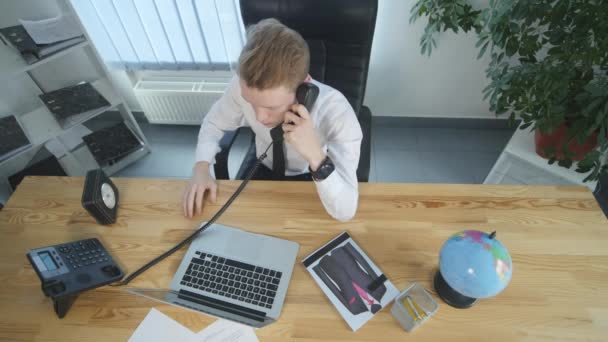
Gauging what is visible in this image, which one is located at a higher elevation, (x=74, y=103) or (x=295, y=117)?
(x=295, y=117)

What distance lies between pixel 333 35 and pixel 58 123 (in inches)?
61.3

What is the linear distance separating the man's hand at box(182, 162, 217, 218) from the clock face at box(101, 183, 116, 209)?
0.69 feet

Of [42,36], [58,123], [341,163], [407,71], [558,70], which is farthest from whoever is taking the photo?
[407,71]

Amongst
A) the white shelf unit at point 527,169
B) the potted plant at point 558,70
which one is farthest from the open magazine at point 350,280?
the white shelf unit at point 527,169

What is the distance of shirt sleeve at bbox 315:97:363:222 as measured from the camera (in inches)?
33.2

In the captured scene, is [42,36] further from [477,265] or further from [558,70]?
[558,70]

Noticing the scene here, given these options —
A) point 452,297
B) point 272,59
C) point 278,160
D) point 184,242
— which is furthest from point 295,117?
point 452,297

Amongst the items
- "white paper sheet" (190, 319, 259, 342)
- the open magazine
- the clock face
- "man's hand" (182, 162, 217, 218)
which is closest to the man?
"man's hand" (182, 162, 217, 218)

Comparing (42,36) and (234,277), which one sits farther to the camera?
(42,36)

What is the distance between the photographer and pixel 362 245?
86cm

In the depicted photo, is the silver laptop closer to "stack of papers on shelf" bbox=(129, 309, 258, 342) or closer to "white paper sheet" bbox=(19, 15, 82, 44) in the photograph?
"stack of papers on shelf" bbox=(129, 309, 258, 342)

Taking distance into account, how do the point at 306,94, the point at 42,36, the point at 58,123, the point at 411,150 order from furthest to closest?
the point at 411,150
the point at 58,123
the point at 42,36
the point at 306,94

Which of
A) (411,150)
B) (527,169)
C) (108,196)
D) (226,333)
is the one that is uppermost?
(108,196)

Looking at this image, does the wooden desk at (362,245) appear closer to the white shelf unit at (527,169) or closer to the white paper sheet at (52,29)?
the white shelf unit at (527,169)
